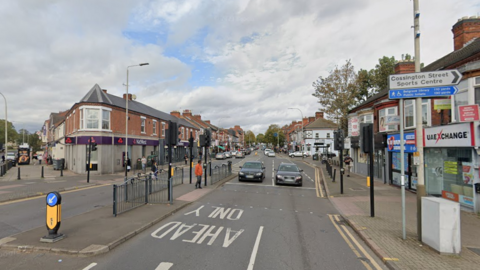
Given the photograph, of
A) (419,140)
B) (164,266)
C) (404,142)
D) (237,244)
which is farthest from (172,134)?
(404,142)

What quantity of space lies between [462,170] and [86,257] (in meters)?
13.5

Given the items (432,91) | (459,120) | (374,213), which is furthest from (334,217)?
(459,120)

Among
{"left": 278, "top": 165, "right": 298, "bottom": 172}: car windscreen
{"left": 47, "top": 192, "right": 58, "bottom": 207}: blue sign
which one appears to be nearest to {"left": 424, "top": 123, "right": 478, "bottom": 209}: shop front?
{"left": 278, "top": 165, "right": 298, "bottom": 172}: car windscreen

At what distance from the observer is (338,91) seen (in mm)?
30812

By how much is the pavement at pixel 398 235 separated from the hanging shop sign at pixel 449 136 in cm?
280

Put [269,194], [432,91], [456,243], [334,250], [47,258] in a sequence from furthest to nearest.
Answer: [269,194], [432,91], [334,250], [456,243], [47,258]

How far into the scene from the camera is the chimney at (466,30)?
579 inches

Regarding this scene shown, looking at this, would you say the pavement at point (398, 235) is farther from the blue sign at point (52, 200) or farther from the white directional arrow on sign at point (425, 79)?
the blue sign at point (52, 200)

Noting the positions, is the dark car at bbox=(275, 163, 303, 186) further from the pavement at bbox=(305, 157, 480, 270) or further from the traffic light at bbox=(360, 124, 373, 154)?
the traffic light at bbox=(360, 124, 373, 154)

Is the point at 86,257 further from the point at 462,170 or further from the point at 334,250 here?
the point at 462,170

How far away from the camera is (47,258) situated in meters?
5.24

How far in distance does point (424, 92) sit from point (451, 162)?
6.98 m

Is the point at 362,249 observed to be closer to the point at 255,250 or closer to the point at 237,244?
the point at 255,250

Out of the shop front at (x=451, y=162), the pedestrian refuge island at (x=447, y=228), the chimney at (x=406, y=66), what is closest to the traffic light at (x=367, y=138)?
the pedestrian refuge island at (x=447, y=228)
